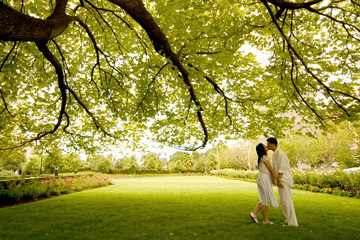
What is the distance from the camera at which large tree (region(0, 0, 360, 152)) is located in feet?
16.7

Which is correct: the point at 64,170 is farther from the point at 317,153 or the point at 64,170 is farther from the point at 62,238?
the point at 317,153

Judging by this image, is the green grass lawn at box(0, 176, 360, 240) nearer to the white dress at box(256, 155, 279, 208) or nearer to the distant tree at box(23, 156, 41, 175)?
the white dress at box(256, 155, 279, 208)

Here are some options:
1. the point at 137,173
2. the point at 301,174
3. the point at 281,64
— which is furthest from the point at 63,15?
the point at 137,173

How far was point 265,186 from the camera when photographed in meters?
4.87

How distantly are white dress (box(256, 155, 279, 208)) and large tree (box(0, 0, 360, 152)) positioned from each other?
237 centimetres

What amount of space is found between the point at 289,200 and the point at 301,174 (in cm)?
1404

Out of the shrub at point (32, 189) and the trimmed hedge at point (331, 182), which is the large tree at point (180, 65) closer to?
the shrub at point (32, 189)

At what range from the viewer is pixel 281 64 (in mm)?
6602

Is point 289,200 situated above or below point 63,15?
below

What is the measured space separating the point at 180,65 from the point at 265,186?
413cm

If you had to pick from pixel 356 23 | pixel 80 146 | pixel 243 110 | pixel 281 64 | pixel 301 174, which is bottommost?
pixel 301 174

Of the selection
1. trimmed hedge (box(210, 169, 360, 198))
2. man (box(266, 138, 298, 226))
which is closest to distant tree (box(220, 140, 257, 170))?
trimmed hedge (box(210, 169, 360, 198))

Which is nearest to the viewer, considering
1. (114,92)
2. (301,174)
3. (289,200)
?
(289,200)

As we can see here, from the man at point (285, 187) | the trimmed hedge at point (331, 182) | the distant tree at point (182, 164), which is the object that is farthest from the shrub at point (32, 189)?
the distant tree at point (182, 164)
